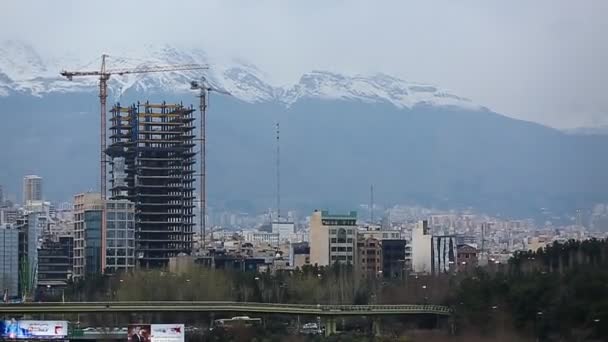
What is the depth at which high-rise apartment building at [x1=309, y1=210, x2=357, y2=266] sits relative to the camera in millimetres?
87812

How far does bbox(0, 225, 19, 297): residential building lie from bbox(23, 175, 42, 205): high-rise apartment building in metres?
49.6

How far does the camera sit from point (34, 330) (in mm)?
45844

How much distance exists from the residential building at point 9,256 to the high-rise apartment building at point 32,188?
4960 centimetres

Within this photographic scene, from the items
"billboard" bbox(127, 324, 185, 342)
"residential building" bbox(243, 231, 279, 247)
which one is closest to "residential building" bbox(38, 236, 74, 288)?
"residential building" bbox(243, 231, 279, 247)

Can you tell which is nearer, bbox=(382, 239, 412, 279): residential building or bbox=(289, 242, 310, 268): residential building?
bbox=(382, 239, 412, 279): residential building

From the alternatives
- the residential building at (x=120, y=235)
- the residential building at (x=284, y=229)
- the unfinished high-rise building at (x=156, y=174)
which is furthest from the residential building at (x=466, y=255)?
the residential building at (x=284, y=229)

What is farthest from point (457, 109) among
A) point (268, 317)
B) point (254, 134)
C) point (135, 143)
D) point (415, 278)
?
point (268, 317)

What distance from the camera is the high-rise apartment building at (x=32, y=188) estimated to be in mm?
152250

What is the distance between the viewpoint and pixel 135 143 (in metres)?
96.6

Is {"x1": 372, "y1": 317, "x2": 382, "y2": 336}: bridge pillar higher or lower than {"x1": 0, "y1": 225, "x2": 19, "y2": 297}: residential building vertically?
lower

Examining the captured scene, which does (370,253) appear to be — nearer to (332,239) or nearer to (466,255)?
(332,239)

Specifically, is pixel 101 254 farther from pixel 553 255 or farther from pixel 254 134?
pixel 254 134

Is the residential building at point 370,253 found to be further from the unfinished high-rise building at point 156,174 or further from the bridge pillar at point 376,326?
the bridge pillar at point 376,326

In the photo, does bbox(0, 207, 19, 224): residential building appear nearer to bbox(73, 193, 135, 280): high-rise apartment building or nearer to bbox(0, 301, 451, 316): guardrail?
bbox(73, 193, 135, 280): high-rise apartment building
